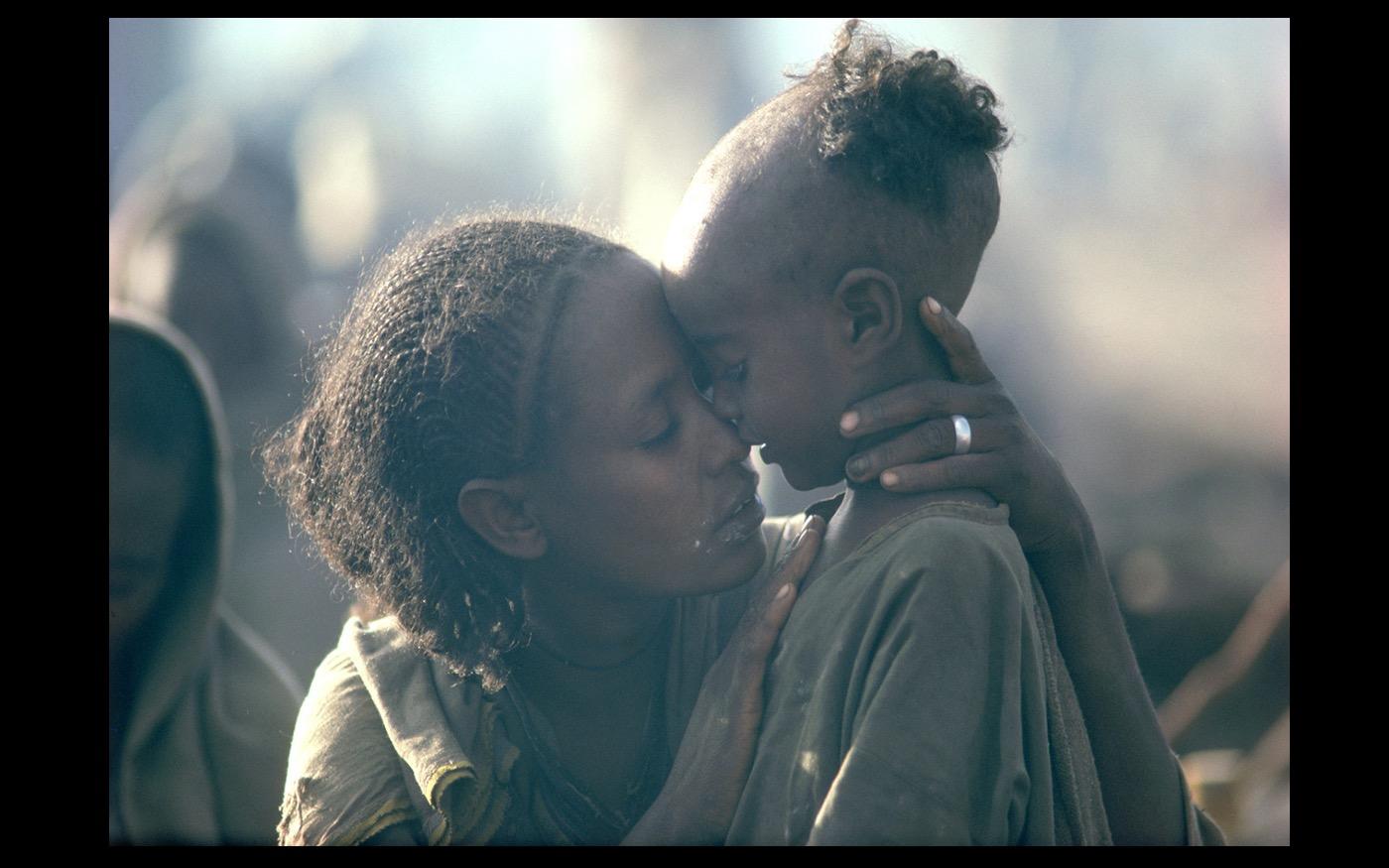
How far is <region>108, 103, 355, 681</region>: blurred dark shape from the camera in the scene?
5188 mm

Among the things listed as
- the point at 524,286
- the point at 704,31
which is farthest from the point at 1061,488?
the point at 704,31

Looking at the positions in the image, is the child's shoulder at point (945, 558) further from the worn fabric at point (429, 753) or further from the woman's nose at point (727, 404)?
the worn fabric at point (429, 753)

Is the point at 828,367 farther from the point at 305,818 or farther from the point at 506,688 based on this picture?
the point at 305,818

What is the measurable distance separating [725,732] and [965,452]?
61 centimetres

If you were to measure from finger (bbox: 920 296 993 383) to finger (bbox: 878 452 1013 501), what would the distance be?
17cm

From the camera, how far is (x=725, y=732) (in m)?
2.07

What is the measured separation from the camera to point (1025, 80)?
8461mm

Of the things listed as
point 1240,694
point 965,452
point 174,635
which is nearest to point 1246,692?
point 1240,694

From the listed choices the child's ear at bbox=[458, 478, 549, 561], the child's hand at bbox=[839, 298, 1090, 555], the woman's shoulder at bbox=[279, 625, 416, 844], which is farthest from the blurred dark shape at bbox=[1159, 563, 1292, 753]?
the woman's shoulder at bbox=[279, 625, 416, 844]

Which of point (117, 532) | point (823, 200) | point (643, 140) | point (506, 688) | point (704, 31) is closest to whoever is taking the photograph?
point (823, 200)

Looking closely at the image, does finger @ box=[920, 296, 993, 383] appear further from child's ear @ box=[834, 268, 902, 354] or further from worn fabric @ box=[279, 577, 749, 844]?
worn fabric @ box=[279, 577, 749, 844]

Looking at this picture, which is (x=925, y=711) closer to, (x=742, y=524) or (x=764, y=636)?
(x=764, y=636)

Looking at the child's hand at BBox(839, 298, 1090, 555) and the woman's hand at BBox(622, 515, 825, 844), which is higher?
the child's hand at BBox(839, 298, 1090, 555)
